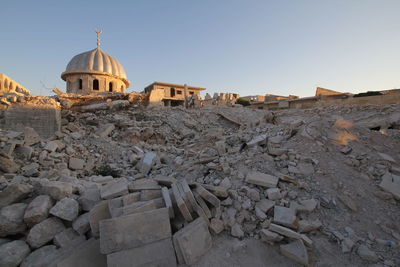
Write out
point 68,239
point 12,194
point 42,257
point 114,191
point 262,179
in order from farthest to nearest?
point 262,179 < point 114,191 < point 12,194 < point 68,239 < point 42,257

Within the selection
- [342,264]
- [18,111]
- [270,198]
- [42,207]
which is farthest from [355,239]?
[18,111]

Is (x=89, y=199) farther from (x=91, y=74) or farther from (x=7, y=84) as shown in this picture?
A: (x=91, y=74)

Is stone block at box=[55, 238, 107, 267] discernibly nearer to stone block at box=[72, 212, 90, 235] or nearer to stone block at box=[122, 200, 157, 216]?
stone block at box=[72, 212, 90, 235]

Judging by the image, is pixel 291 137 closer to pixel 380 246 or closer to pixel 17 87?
pixel 380 246

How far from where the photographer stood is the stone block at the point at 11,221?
9.10 feet

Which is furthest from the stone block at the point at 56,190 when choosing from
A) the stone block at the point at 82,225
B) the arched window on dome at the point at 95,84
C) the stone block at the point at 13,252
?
the arched window on dome at the point at 95,84

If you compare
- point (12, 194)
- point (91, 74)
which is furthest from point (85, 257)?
point (91, 74)

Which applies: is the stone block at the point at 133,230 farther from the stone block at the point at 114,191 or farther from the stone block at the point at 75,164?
the stone block at the point at 75,164

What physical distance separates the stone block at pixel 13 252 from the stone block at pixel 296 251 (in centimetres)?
332

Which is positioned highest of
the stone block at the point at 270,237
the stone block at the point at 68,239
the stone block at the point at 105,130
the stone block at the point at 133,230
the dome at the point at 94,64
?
the dome at the point at 94,64

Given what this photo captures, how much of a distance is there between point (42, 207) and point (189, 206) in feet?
6.92

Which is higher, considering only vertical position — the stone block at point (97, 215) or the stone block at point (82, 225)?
the stone block at point (97, 215)

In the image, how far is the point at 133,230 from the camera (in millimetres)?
2521

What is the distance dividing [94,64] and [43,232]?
17.8 meters
